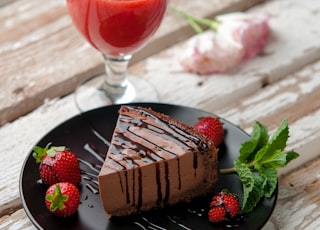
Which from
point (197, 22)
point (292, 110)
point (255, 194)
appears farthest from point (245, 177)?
point (197, 22)

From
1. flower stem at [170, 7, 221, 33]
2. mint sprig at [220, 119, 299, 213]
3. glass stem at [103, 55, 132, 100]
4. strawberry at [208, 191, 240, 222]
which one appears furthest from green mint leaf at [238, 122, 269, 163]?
flower stem at [170, 7, 221, 33]

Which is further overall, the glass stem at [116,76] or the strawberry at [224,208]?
the glass stem at [116,76]

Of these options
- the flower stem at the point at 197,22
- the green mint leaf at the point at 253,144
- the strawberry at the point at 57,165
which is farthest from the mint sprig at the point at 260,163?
the flower stem at the point at 197,22

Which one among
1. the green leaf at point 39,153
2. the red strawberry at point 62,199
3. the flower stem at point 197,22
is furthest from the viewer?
the flower stem at point 197,22

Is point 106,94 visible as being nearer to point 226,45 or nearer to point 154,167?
point 226,45

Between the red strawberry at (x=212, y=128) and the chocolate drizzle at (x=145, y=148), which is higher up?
the chocolate drizzle at (x=145, y=148)

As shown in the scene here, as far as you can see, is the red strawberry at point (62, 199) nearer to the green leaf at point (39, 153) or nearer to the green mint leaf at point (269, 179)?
the green leaf at point (39, 153)

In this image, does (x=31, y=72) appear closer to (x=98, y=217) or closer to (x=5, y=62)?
(x=5, y=62)

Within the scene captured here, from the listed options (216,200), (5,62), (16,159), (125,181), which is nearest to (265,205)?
(216,200)
